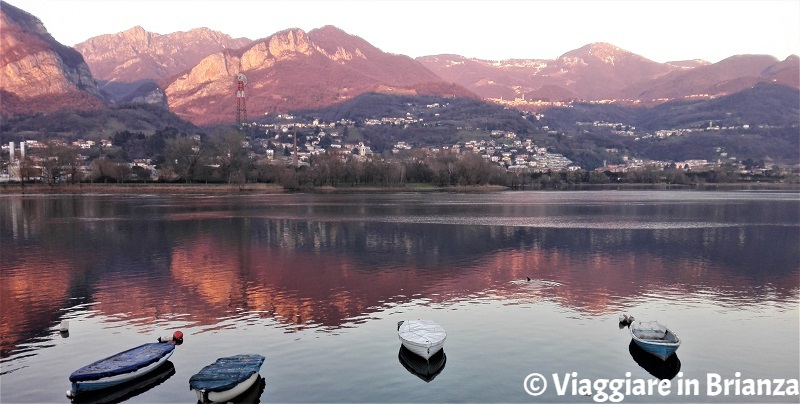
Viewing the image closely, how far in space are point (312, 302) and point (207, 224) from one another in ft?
126

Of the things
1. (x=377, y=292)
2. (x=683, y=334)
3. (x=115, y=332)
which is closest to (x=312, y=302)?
(x=377, y=292)

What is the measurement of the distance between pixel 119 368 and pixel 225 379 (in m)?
3.57

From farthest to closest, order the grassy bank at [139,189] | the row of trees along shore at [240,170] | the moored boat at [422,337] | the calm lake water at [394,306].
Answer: the row of trees along shore at [240,170]
the grassy bank at [139,189]
the moored boat at [422,337]
the calm lake water at [394,306]

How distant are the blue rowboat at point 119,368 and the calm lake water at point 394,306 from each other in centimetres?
44

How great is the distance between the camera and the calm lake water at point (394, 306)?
1830 centimetres

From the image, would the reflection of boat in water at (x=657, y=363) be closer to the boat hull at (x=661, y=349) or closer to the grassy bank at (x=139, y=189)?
the boat hull at (x=661, y=349)

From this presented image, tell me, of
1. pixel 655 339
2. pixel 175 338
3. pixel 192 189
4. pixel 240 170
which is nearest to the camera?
pixel 655 339

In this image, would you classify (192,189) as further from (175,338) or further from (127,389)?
(127,389)

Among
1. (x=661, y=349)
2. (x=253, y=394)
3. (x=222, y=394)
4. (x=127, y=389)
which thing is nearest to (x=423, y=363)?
(x=253, y=394)

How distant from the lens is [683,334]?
74.9 feet

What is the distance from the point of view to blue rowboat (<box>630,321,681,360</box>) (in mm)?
19625

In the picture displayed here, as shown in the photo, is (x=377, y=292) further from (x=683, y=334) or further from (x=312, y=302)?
(x=683, y=334)

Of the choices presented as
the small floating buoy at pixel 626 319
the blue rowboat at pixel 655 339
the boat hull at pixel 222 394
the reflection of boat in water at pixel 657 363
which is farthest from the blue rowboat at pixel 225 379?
the small floating buoy at pixel 626 319

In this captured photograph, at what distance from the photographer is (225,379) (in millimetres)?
16578
